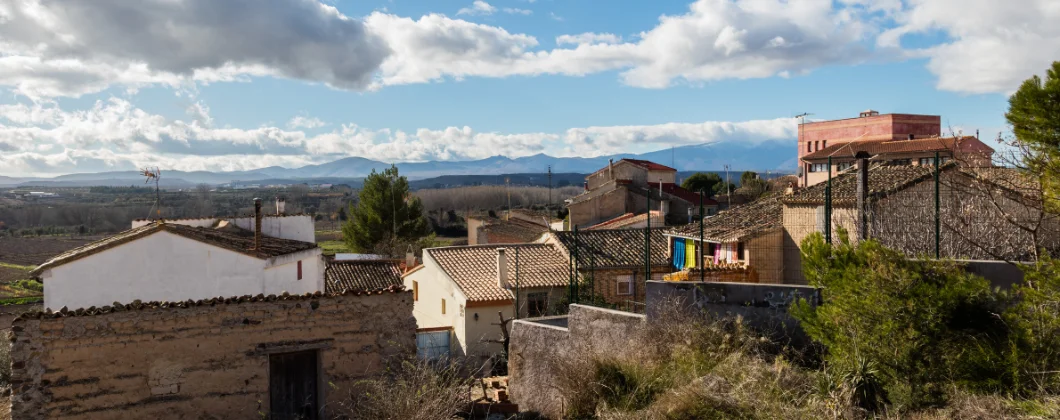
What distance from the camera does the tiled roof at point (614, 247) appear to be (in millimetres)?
22047

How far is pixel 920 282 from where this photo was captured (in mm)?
7500

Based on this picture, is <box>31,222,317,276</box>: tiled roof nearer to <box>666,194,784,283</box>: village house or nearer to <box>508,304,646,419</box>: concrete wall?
<box>508,304,646,419</box>: concrete wall

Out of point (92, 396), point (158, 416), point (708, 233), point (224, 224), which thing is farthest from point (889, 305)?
point (224, 224)

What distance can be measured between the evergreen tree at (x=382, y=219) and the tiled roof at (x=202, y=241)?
2790 centimetres

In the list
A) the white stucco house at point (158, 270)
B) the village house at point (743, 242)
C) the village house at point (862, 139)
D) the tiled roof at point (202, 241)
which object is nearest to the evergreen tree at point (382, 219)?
the village house at point (862, 139)

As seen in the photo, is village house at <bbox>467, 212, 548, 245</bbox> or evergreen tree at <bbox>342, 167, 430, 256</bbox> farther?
evergreen tree at <bbox>342, 167, 430, 256</bbox>

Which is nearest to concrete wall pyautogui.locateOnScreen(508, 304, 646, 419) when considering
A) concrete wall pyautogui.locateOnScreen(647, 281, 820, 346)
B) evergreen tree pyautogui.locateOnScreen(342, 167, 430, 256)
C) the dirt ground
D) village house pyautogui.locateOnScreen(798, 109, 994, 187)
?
concrete wall pyautogui.locateOnScreen(647, 281, 820, 346)

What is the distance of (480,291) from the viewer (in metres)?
22.1

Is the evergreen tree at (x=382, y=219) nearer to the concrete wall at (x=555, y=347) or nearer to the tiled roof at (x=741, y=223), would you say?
the tiled roof at (x=741, y=223)

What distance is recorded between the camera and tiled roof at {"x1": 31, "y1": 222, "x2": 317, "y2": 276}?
43.8ft

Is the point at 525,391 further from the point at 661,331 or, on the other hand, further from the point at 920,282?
the point at 920,282

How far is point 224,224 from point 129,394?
Result: 830 centimetres

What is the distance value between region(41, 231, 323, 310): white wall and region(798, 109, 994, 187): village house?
28.4 m

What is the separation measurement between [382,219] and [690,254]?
28.7 meters
